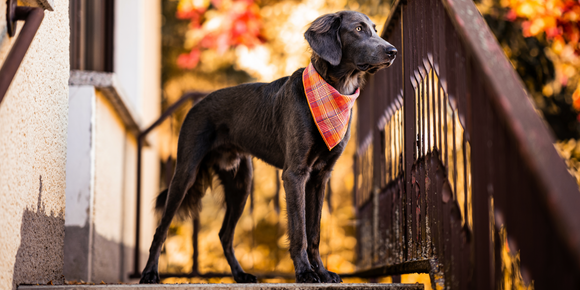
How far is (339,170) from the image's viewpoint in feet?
25.6

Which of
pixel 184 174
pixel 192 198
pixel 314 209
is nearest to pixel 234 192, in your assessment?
pixel 192 198

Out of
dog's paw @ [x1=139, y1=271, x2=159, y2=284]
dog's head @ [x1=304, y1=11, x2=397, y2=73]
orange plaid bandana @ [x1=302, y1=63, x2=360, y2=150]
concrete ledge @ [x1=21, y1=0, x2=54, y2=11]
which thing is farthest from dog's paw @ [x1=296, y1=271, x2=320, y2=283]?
concrete ledge @ [x1=21, y1=0, x2=54, y2=11]

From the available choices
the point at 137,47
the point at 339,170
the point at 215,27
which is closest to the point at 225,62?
the point at 215,27

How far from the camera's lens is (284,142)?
104 inches

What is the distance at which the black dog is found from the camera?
8.03ft

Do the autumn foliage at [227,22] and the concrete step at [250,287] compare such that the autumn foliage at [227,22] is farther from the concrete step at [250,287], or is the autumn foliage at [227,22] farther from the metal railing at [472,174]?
the concrete step at [250,287]

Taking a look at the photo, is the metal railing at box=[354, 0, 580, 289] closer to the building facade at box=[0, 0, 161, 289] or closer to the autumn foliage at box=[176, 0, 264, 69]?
the building facade at box=[0, 0, 161, 289]

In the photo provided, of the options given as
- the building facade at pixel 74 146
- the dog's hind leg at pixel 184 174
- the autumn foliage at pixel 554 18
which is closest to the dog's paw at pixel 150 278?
the dog's hind leg at pixel 184 174

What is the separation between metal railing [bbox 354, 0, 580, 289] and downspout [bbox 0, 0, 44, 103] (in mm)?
1343

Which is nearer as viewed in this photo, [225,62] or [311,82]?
[311,82]

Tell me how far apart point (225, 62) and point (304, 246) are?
6.07m

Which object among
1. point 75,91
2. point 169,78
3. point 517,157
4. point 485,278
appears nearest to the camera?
point 517,157

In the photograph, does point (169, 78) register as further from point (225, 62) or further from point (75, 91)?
point (75, 91)

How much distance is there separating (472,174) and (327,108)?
1.09 meters
